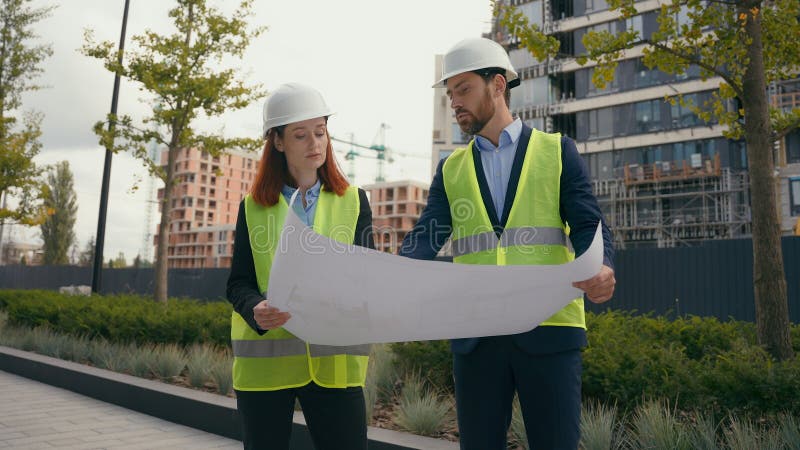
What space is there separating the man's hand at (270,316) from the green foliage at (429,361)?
4665 mm

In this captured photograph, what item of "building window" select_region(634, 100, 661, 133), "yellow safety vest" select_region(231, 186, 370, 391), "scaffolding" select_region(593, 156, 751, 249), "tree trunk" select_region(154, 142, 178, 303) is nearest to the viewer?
"yellow safety vest" select_region(231, 186, 370, 391)

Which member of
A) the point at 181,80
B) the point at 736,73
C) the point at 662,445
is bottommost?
the point at 662,445

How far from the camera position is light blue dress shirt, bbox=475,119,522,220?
246cm

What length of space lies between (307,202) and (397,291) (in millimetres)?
1045

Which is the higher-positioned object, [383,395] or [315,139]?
[315,139]

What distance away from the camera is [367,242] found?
256 cm

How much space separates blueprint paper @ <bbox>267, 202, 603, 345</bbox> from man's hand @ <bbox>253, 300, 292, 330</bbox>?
28mm

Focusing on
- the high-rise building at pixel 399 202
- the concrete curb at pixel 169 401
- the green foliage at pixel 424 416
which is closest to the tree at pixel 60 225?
the concrete curb at pixel 169 401

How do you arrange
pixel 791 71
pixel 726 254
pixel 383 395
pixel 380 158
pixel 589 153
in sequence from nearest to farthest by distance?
pixel 383 395, pixel 791 71, pixel 726 254, pixel 589 153, pixel 380 158

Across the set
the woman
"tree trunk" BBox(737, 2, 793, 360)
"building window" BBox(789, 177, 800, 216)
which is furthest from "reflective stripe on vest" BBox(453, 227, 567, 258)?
"building window" BBox(789, 177, 800, 216)

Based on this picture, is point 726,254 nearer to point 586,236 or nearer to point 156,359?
point 156,359

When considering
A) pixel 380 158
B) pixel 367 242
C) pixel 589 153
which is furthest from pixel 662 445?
pixel 380 158

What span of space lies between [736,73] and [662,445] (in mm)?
6332

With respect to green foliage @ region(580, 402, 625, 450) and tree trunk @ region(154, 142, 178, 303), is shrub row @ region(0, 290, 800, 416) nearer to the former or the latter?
green foliage @ region(580, 402, 625, 450)
